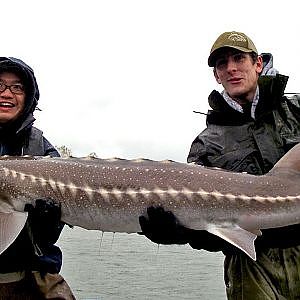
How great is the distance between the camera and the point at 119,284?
1617cm

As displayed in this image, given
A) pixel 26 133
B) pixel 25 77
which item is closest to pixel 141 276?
pixel 26 133

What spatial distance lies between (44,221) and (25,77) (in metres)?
1.52

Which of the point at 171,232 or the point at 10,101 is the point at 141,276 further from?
the point at 171,232

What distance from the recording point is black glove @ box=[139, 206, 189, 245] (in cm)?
440

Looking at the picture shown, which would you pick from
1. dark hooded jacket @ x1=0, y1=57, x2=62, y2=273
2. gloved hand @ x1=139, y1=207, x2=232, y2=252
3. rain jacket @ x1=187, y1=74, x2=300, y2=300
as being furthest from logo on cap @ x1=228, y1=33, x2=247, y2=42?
dark hooded jacket @ x1=0, y1=57, x2=62, y2=273

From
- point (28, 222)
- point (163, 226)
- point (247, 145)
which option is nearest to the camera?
point (163, 226)

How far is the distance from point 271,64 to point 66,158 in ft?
6.54

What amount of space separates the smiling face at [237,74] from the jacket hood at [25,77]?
1.78 metres

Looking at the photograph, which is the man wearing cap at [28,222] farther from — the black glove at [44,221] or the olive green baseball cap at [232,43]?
the olive green baseball cap at [232,43]

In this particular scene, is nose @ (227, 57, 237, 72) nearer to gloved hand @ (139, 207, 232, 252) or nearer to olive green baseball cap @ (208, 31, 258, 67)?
olive green baseball cap @ (208, 31, 258, 67)

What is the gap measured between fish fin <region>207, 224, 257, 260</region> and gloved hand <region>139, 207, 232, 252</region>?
0.61 ft

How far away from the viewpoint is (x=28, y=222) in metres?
4.91

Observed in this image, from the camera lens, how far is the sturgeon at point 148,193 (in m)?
4.32

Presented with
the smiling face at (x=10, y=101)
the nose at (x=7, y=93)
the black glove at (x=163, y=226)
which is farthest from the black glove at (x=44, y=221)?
the nose at (x=7, y=93)
